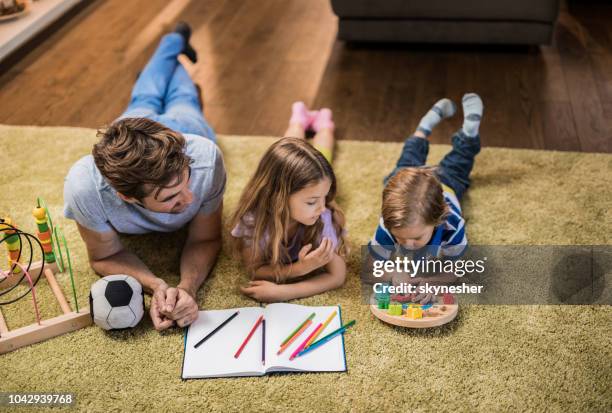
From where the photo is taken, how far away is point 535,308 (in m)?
1.52

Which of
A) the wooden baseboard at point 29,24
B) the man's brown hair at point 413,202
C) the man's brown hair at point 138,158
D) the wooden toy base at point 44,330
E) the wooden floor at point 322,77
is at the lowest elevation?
the wooden floor at point 322,77

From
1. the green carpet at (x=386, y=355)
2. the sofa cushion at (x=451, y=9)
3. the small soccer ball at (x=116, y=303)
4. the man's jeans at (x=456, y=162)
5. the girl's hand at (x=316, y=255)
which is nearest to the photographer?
the green carpet at (x=386, y=355)

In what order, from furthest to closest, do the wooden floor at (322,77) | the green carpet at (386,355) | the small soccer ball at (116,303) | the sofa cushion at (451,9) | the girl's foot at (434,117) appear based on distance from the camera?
the sofa cushion at (451,9) → the wooden floor at (322,77) → the girl's foot at (434,117) → the small soccer ball at (116,303) → the green carpet at (386,355)

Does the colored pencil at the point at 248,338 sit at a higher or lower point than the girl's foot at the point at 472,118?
lower

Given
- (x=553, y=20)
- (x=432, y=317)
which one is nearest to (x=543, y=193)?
(x=432, y=317)

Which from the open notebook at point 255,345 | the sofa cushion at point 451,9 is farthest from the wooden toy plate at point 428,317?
the sofa cushion at point 451,9

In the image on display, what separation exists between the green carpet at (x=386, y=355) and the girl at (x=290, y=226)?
0.06 m

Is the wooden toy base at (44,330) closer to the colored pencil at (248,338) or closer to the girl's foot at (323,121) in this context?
the colored pencil at (248,338)

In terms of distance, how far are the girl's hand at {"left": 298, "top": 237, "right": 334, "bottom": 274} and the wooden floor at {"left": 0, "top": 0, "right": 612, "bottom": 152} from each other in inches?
30.2

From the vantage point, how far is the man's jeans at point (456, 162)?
6.09 feet

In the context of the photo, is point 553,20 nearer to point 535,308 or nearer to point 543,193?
point 543,193

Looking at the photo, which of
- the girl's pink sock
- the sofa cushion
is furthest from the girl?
the sofa cushion

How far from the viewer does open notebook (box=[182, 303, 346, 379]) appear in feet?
4.49

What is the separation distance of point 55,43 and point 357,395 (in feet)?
7.67
